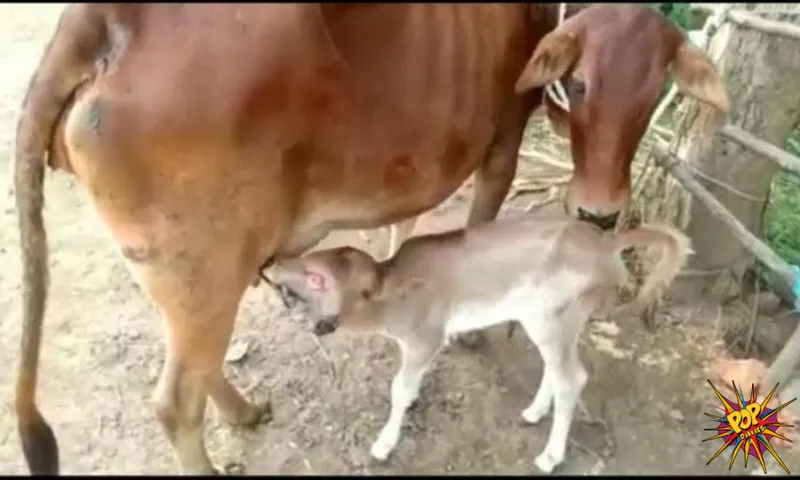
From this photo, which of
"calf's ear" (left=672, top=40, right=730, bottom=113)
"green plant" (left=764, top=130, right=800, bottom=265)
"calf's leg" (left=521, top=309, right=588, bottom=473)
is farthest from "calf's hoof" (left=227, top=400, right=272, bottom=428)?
"green plant" (left=764, top=130, right=800, bottom=265)

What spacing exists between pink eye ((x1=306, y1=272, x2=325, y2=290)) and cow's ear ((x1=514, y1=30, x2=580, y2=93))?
0.54 metres

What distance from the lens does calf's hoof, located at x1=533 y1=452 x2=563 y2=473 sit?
2002mm

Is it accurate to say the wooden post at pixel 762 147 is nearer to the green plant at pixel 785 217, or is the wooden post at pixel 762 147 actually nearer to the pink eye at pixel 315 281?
the green plant at pixel 785 217

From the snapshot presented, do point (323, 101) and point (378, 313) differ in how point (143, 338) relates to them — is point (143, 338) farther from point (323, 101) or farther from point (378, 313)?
point (323, 101)

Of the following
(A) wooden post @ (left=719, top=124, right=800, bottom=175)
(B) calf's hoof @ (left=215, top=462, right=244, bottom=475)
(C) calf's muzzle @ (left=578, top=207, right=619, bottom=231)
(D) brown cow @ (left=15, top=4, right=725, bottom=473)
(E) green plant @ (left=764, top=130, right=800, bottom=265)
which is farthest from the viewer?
(E) green plant @ (left=764, top=130, right=800, bottom=265)

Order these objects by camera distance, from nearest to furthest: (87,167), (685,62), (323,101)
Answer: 1. (87,167)
2. (323,101)
3. (685,62)

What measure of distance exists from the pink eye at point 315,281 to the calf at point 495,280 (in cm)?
4

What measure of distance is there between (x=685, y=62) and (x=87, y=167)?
3.59 ft

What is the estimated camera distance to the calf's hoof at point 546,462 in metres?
2.00

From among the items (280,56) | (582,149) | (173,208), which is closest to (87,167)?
(173,208)

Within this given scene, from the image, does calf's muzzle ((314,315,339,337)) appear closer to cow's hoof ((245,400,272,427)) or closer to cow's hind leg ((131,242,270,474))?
cow's hind leg ((131,242,270,474))

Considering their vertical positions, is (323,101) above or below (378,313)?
above

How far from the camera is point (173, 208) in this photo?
4.72 feet

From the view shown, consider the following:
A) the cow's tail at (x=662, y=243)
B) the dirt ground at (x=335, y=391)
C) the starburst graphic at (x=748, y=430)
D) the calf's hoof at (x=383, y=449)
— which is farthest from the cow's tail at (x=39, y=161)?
the starburst graphic at (x=748, y=430)
